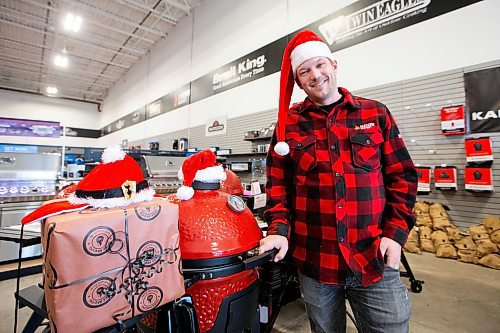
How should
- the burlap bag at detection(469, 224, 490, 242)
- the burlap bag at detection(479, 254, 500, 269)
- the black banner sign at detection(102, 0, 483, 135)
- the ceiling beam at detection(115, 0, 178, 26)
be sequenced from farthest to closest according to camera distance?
the ceiling beam at detection(115, 0, 178, 26) → the black banner sign at detection(102, 0, 483, 135) → the burlap bag at detection(469, 224, 490, 242) → the burlap bag at detection(479, 254, 500, 269)

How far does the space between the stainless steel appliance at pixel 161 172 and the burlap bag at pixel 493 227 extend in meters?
3.50

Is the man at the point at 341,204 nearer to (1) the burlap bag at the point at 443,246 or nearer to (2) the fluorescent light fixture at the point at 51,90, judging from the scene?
(1) the burlap bag at the point at 443,246

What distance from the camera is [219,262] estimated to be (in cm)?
83

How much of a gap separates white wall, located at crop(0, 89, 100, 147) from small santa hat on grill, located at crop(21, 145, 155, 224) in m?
14.2

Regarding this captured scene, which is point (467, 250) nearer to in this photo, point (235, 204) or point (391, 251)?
point (391, 251)

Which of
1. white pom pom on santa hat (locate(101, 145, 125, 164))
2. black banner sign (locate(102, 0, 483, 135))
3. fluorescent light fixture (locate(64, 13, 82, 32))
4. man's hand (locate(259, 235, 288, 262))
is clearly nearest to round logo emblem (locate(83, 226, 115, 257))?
white pom pom on santa hat (locate(101, 145, 125, 164))

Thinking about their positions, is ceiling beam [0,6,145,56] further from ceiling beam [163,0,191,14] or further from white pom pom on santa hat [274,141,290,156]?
white pom pom on santa hat [274,141,290,156]

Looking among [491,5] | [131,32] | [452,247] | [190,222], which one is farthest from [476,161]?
[131,32]

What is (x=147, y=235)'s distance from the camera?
644mm

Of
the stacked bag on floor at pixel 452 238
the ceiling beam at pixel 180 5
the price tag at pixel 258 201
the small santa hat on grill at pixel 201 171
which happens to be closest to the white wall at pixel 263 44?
the ceiling beam at pixel 180 5

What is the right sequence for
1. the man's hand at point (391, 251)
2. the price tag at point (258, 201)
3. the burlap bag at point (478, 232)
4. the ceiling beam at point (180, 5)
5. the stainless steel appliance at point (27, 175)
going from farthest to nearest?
the ceiling beam at point (180, 5) → the stainless steel appliance at point (27, 175) → the burlap bag at point (478, 232) → the price tag at point (258, 201) → the man's hand at point (391, 251)

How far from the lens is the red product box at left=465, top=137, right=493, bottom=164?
2924 mm

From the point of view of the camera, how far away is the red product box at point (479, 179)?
9.61 ft

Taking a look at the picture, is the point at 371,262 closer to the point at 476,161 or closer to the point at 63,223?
the point at 63,223
